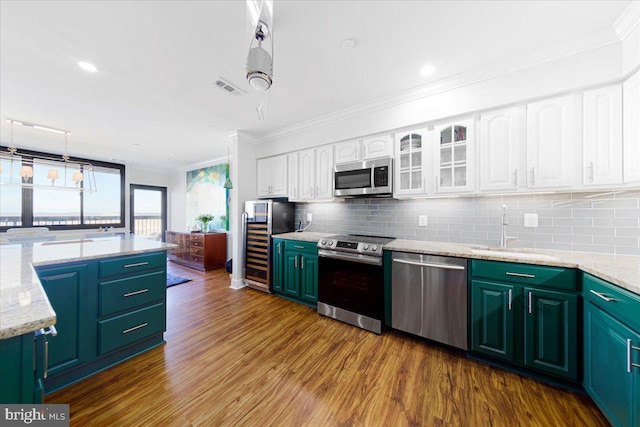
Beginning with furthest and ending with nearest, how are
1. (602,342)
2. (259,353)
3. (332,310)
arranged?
(332,310) < (259,353) < (602,342)

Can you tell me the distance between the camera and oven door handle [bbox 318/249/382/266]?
238cm

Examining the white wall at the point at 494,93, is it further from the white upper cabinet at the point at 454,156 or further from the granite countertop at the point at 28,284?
the granite countertop at the point at 28,284

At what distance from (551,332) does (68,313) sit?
11.6 feet

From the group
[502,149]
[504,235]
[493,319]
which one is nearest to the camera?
[493,319]

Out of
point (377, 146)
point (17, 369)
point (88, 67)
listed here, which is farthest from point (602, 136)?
point (88, 67)

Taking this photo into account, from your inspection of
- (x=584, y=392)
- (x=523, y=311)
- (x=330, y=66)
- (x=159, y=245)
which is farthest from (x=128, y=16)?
(x=584, y=392)

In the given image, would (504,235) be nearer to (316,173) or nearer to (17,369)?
(316,173)

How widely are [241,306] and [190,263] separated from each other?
3.02 metres

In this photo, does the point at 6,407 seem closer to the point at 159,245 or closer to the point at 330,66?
the point at 159,245

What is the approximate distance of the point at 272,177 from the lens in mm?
3861

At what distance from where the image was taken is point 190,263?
531cm

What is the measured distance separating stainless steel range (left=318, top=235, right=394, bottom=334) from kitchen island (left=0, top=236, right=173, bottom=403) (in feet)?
5.54

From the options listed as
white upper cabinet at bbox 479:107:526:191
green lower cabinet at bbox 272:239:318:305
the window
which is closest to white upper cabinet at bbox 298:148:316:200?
green lower cabinet at bbox 272:239:318:305

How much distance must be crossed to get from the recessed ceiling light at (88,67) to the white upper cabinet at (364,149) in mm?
2619
